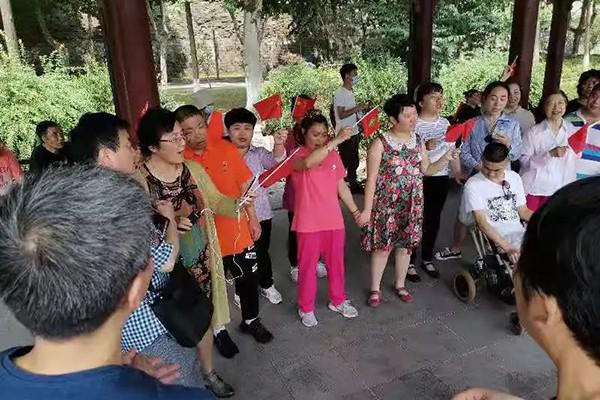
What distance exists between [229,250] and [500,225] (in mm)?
1709

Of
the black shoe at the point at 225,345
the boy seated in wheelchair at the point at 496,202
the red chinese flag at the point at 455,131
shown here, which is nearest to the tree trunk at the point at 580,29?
the red chinese flag at the point at 455,131

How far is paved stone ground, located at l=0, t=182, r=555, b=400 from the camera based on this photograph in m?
2.60

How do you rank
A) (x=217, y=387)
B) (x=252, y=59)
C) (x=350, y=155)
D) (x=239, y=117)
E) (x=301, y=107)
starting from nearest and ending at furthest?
(x=217, y=387), (x=239, y=117), (x=301, y=107), (x=350, y=155), (x=252, y=59)

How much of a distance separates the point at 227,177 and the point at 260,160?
62 cm

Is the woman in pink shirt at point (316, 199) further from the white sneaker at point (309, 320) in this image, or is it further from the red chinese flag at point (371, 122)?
the red chinese flag at point (371, 122)

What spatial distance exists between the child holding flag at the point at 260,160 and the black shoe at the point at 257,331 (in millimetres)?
393

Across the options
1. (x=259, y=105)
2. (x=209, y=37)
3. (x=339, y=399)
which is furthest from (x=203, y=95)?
(x=209, y=37)

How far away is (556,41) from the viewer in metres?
6.81

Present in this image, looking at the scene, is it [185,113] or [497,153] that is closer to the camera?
[185,113]

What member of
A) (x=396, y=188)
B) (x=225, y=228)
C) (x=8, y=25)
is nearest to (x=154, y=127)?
(x=225, y=228)

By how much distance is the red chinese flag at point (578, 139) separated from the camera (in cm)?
338

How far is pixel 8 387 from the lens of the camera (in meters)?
0.82

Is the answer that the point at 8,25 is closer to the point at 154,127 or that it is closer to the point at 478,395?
the point at 154,127

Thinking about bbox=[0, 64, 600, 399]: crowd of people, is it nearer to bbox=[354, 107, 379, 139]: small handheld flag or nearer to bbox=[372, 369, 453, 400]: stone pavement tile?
bbox=[354, 107, 379, 139]: small handheld flag
